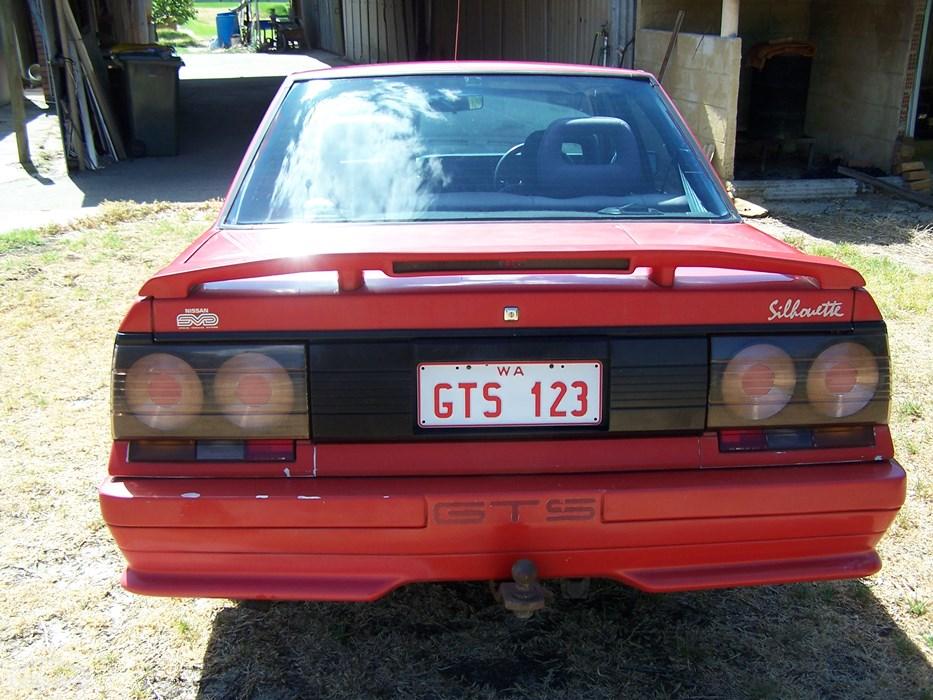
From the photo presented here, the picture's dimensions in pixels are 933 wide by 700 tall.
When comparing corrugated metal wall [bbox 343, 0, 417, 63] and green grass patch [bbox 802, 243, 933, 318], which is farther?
corrugated metal wall [bbox 343, 0, 417, 63]

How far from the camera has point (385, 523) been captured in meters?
2.06

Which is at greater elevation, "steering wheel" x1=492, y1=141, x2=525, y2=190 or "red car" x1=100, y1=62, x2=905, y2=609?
"steering wheel" x1=492, y1=141, x2=525, y2=190

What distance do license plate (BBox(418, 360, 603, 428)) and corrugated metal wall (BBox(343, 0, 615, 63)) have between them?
29.0 feet

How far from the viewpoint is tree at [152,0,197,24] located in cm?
3980

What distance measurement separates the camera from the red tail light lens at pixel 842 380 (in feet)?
7.08

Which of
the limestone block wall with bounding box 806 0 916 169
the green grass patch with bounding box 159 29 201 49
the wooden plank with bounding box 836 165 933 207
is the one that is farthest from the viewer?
the green grass patch with bounding box 159 29 201 49

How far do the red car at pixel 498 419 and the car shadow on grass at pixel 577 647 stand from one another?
1.49ft

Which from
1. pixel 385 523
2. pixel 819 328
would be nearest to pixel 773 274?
pixel 819 328

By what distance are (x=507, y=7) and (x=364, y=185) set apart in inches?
482

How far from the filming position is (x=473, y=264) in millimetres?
2043

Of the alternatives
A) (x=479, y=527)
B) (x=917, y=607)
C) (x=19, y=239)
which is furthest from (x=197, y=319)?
(x=19, y=239)

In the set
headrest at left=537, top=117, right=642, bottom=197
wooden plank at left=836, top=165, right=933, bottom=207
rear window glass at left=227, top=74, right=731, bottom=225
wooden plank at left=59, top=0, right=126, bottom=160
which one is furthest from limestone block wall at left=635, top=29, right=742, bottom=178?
wooden plank at left=59, top=0, right=126, bottom=160

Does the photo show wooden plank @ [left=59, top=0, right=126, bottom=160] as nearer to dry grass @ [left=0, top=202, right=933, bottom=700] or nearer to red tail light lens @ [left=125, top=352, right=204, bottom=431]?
dry grass @ [left=0, top=202, right=933, bottom=700]

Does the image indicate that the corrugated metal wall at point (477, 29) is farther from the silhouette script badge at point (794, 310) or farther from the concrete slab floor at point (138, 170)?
the silhouette script badge at point (794, 310)
